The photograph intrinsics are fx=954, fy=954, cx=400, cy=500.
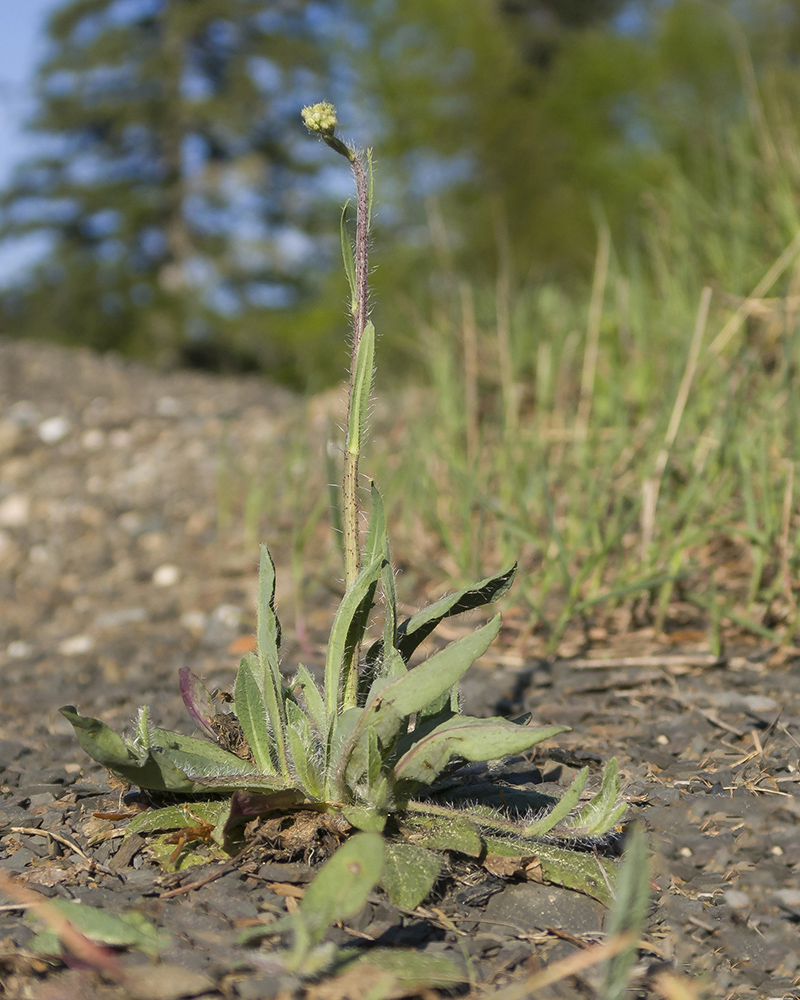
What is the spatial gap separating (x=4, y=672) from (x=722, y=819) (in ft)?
5.84

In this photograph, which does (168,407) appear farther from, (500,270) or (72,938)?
(72,938)

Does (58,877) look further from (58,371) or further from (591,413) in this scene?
(58,371)

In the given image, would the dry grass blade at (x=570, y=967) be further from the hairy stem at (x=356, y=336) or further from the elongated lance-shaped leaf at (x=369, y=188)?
the elongated lance-shaped leaf at (x=369, y=188)

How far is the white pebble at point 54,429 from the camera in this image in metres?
3.99

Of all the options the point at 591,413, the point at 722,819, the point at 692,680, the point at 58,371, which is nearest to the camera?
the point at 722,819

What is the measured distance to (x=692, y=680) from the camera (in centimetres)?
179

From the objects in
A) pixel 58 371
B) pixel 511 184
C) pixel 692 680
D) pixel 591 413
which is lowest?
pixel 692 680

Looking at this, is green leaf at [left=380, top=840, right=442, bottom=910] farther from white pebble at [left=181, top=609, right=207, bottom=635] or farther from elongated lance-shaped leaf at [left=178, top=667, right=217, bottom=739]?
white pebble at [left=181, top=609, right=207, bottom=635]

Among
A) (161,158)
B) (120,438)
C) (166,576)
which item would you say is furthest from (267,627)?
(161,158)

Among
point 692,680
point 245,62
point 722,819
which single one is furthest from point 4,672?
point 245,62

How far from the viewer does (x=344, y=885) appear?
0.90 meters

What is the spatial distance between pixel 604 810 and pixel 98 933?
1.87 ft

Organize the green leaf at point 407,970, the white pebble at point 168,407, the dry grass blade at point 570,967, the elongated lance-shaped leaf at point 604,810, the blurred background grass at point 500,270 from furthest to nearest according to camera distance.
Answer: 1. the white pebble at point 168,407
2. the blurred background grass at point 500,270
3. the elongated lance-shaped leaf at point 604,810
4. the green leaf at point 407,970
5. the dry grass blade at point 570,967

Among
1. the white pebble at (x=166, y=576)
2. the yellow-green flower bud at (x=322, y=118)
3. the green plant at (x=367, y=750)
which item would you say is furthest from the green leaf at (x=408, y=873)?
the white pebble at (x=166, y=576)
